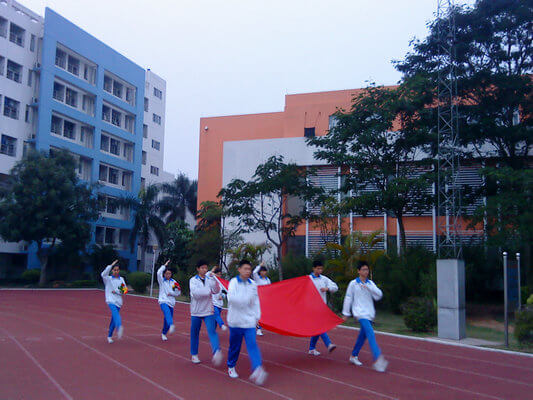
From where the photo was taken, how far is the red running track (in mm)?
7258

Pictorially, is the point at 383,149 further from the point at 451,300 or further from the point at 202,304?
the point at 202,304

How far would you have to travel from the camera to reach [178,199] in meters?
51.3

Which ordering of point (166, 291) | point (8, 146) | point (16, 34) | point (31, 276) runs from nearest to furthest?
point (166, 291) → point (31, 276) → point (8, 146) → point (16, 34)

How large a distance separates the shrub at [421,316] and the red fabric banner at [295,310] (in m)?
6.46

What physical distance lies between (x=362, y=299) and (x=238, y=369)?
261 cm

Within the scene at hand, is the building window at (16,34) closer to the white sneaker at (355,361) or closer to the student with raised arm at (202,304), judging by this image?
the student with raised arm at (202,304)

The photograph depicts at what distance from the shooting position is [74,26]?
1791 inches

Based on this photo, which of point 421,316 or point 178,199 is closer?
point 421,316

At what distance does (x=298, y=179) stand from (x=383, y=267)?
5.87 meters

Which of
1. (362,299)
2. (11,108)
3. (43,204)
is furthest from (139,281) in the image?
(362,299)

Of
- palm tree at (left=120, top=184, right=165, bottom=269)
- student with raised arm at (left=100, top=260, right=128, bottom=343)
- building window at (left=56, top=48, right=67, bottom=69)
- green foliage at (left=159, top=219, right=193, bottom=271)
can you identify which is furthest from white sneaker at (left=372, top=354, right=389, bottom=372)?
building window at (left=56, top=48, right=67, bottom=69)

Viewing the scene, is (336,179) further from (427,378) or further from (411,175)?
(427,378)

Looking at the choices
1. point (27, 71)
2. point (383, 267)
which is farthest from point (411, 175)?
point (27, 71)

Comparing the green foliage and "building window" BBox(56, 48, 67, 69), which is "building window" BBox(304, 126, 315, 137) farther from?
"building window" BBox(56, 48, 67, 69)
